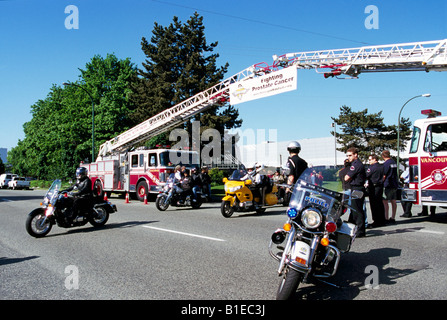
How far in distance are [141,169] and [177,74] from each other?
68.5 ft

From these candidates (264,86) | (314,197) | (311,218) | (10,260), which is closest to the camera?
(311,218)

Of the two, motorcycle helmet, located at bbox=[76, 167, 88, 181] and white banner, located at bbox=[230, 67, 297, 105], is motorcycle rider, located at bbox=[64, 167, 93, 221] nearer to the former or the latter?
motorcycle helmet, located at bbox=[76, 167, 88, 181]

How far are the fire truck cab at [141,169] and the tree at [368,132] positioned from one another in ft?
109

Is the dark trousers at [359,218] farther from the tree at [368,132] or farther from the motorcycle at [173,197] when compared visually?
the tree at [368,132]

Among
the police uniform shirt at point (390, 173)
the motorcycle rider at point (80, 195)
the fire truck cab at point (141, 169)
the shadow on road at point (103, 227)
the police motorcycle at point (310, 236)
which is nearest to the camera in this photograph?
the police motorcycle at point (310, 236)

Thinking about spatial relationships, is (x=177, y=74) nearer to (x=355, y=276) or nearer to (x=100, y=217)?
(x=100, y=217)

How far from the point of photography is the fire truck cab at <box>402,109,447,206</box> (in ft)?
30.6

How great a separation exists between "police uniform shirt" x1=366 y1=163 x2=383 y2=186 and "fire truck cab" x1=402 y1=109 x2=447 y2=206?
2.99ft

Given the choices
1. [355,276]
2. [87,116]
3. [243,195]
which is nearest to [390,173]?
[243,195]

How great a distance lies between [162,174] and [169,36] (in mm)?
24317

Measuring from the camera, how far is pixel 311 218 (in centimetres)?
424

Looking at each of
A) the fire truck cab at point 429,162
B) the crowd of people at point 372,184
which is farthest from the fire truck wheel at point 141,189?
the fire truck cab at point 429,162

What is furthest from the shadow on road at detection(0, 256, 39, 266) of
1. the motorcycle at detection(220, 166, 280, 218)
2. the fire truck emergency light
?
the fire truck emergency light

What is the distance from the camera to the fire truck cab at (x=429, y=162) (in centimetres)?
933
